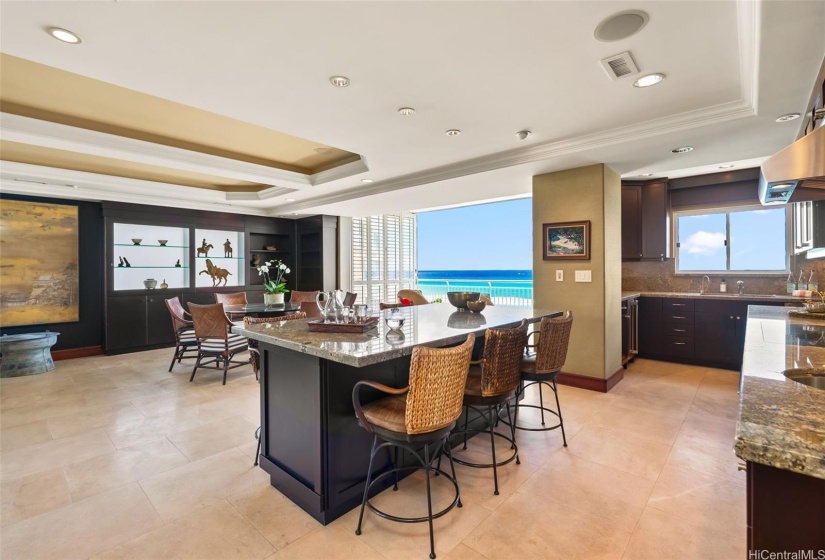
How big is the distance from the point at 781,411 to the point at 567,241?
133 inches

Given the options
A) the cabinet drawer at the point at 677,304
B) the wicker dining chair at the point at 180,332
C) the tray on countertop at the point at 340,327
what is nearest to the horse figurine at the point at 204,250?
the wicker dining chair at the point at 180,332

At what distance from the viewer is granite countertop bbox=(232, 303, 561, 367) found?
1.81 metres

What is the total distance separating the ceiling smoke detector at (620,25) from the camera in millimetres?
1839

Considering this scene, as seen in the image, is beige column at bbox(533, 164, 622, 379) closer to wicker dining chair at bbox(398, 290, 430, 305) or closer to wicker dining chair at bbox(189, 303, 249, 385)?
wicker dining chair at bbox(398, 290, 430, 305)

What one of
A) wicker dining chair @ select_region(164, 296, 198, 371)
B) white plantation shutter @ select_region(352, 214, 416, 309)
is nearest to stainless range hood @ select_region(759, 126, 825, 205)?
wicker dining chair @ select_region(164, 296, 198, 371)

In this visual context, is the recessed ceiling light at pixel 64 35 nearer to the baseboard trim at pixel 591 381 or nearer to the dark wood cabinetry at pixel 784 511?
the dark wood cabinetry at pixel 784 511

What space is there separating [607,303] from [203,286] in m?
6.62

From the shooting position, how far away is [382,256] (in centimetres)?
873

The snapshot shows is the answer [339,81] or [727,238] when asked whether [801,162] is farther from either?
[727,238]

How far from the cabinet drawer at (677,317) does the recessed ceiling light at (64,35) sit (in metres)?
6.42

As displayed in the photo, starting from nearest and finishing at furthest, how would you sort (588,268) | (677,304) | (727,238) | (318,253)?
(588,268), (677,304), (727,238), (318,253)

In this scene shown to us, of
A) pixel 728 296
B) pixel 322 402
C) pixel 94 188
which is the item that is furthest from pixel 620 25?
pixel 94 188

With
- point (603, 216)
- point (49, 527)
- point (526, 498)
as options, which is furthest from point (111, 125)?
point (603, 216)

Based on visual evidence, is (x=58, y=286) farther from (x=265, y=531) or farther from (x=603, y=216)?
(x=603, y=216)
